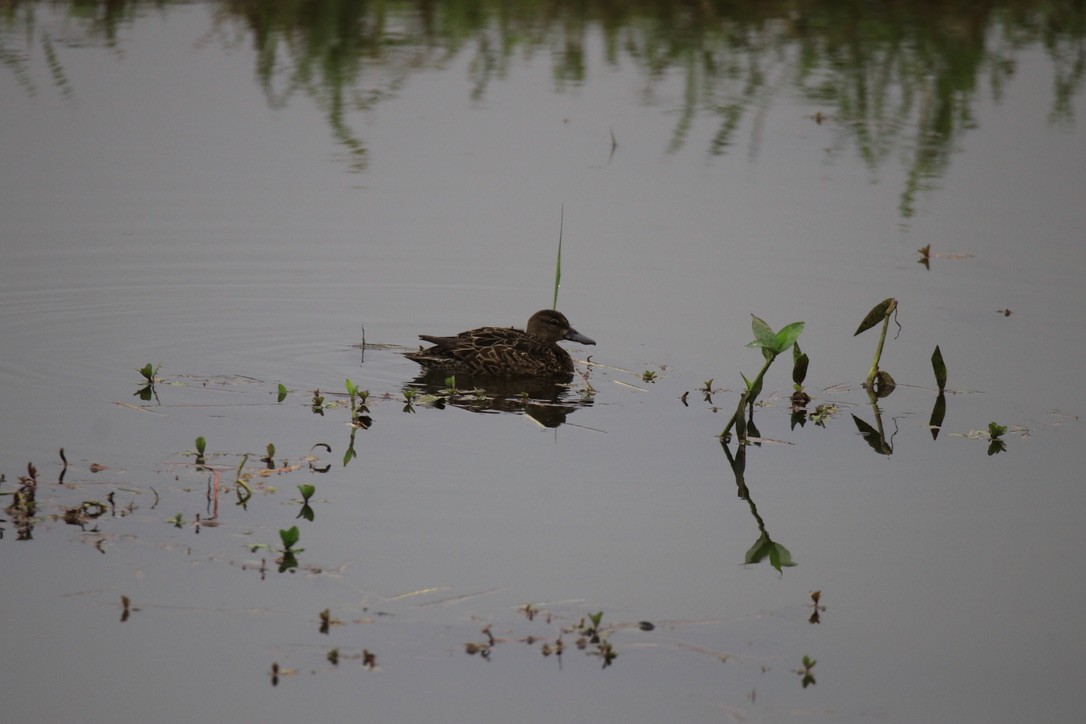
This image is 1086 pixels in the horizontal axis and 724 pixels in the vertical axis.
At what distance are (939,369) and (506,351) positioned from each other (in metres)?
2.68

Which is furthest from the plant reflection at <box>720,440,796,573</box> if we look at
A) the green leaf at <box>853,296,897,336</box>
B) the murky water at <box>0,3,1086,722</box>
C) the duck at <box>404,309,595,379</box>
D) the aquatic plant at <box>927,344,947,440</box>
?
the duck at <box>404,309,595,379</box>

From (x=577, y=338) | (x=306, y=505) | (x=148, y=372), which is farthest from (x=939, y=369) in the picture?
(x=148, y=372)

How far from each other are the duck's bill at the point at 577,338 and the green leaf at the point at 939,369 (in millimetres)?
2184

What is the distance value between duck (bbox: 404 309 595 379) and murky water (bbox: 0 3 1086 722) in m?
0.32

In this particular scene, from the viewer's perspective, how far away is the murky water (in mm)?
5477

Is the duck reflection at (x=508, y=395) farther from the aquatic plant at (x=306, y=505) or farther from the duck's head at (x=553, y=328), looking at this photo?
the aquatic plant at (x=306, y=505)

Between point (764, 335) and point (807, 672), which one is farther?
point (764, 335)

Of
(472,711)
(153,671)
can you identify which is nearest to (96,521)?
(153,671)

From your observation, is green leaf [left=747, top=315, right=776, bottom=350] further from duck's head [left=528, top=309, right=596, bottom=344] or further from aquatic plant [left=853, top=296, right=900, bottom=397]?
duck's head [left=528, top=309, right=596, bottom=344]

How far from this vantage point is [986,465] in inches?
305

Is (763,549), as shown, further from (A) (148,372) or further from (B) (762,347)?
(A) (148,372)

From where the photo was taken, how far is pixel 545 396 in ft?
30.6

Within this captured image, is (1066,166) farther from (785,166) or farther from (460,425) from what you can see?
(460,425)

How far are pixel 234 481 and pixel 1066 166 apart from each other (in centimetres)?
954
